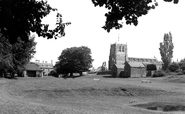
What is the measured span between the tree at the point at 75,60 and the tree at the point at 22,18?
8093cm

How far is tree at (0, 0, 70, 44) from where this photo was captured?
561 cm

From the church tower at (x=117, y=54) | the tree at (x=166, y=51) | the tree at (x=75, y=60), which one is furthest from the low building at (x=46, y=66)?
the tree at (x=166, y=51)

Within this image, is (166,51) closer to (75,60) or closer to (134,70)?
(134,70)

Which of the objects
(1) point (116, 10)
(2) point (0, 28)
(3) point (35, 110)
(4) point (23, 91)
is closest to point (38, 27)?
(2) point (0, 28)

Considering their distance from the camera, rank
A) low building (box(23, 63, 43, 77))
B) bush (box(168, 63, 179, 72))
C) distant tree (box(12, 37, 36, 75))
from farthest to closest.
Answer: low building (box(23, 63, 43, 77)) < bush (box(168, 63, 179, 72)) < distant tree (box(12, 37, 36, 75))

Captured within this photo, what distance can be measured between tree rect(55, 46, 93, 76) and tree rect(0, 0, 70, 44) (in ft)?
266

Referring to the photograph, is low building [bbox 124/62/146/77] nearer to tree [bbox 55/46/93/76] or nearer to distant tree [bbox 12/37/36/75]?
tree [bbox 55/46/93/76]

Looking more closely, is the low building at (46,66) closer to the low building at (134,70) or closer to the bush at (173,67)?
the low building at (134,70)

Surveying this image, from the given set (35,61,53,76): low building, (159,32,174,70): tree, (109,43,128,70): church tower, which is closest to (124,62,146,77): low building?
(159,32,174,70): tree

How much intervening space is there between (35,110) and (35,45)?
42355mm

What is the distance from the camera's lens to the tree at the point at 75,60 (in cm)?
8869

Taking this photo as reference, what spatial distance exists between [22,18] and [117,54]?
10928cm

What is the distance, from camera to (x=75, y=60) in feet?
292

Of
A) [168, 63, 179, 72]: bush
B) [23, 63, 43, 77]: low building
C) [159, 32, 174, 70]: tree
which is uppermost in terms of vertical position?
[159, 32, 174, 70]: tree
